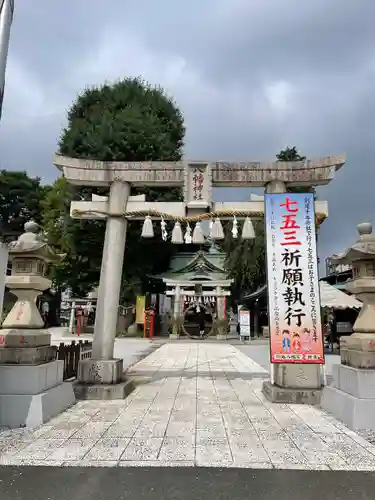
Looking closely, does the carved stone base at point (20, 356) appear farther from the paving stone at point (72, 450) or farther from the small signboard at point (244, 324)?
the small signboard at point (244, 324)

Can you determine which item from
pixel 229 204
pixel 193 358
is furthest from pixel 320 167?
pixel 193 358

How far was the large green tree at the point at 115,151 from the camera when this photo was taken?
79.7 feet

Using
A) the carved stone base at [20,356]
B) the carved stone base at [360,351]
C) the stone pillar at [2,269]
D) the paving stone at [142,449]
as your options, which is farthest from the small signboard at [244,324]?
the stone pillar at [2,269]

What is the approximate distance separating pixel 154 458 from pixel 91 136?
23122mm

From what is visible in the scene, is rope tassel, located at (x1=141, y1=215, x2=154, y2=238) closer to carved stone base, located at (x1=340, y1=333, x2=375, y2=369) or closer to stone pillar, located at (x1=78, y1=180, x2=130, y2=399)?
stone pillar, located at (x1=78, y1=180, x2=130, y2=399)

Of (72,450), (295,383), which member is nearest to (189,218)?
(295,383)

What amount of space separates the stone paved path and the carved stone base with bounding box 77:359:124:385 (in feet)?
1.89

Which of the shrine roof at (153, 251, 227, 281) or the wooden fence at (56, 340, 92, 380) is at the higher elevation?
the shrine roof at (153, 251, 227, 281)

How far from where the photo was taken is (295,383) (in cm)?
728

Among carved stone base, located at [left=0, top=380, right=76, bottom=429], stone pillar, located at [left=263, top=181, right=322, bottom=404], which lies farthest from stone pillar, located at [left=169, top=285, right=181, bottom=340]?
carved stone base, located at [left=0, top=380, right=76, bottom=429]

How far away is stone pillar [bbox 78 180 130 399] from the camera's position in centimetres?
773

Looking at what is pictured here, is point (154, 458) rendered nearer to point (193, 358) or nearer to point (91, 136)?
point (193, 358)

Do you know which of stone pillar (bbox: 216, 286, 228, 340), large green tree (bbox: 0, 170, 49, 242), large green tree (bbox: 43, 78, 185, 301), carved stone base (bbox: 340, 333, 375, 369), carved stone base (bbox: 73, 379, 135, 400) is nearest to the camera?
carved stone base (bbox: 340, 333, 375, 369)

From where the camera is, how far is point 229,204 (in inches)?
341
